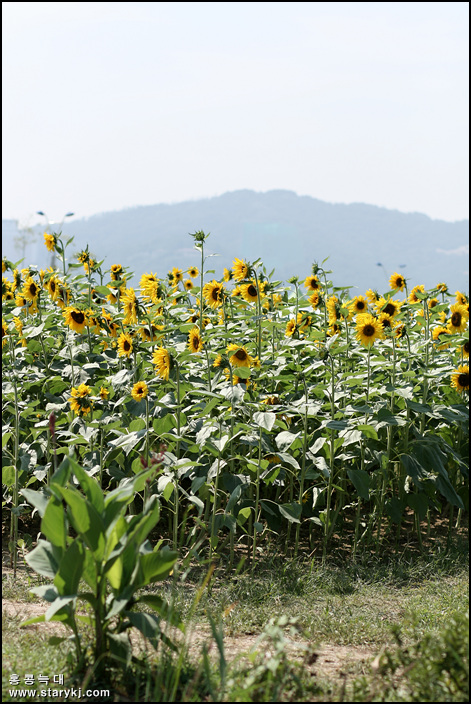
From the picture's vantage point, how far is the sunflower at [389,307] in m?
4.72

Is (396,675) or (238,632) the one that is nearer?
(396,675)

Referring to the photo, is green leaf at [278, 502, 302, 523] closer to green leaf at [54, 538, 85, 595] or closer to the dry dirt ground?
the dry dirt ground

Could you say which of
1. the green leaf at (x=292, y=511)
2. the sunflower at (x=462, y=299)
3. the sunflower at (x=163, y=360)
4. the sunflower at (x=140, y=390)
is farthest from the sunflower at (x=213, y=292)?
the sunflower at (x=462, y=299)

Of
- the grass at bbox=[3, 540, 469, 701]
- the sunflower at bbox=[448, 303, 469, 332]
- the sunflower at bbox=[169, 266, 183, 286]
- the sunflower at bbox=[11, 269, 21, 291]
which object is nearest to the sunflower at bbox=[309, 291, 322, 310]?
the sunflower at bbox=[448, 303, 469, 332]

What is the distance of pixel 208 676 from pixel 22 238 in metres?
81.2

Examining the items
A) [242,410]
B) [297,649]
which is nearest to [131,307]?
[242,410]

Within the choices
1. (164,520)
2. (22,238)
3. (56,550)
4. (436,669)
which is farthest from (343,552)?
(22,238)

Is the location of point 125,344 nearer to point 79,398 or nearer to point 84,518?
point 79,398

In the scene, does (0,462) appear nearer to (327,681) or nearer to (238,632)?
(238,632)

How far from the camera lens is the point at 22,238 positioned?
7844 cm

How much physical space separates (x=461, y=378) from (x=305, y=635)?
247cm

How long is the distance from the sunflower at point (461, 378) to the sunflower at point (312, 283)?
133 cm

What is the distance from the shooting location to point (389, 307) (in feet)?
15.6

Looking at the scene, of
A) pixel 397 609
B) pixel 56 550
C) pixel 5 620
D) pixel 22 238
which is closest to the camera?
pixel 56 550
